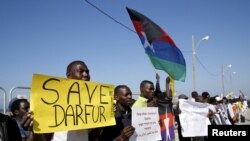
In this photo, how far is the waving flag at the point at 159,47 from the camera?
6.86m

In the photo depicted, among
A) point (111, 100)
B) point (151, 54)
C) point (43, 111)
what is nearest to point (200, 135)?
point (151, 54)

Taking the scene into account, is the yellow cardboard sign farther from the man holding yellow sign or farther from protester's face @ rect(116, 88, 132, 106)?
protester's face @ rect(116, 88, 132, 106)

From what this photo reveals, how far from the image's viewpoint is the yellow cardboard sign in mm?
3047

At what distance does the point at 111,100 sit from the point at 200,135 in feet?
16.4

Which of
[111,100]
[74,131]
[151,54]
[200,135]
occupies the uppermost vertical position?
[151,54]

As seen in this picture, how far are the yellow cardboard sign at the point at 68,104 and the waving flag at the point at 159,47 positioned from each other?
113 inches

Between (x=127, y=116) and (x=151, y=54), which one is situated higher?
(x=151, y=54)

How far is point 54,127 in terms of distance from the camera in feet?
10.4

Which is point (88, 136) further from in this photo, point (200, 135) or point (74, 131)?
point (200, 135)

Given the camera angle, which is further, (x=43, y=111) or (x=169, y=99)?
(x=169, y=99)

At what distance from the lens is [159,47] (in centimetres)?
719

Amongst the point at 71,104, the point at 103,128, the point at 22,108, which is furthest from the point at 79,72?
the point at 22,108

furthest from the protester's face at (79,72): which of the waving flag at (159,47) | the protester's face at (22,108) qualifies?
the waving flag at (159,47)

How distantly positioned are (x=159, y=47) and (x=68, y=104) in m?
4.02
